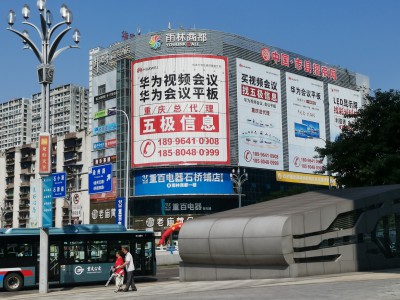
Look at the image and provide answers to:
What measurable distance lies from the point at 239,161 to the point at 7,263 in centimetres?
6114

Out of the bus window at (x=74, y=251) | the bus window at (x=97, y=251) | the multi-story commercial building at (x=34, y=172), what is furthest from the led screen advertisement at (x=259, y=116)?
the bus window at (x=74, y=251)

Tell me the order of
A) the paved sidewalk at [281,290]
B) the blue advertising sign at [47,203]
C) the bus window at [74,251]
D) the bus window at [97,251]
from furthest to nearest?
1. the bus window at [97,251]
2. the bus window at [74,251]
3. the blue advertising sign at [47,203]
4. the paved sidewalk at [281,290]

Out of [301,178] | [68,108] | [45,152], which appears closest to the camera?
[45,152]

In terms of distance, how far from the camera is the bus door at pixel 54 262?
83.8ft

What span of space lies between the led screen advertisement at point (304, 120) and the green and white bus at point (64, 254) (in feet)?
229

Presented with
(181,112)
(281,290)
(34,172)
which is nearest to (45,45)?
(281,290)

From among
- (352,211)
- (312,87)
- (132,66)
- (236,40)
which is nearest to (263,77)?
(236,40)

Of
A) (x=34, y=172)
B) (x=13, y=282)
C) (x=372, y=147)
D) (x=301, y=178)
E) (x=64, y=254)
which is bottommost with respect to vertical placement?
(x=13, y=282)

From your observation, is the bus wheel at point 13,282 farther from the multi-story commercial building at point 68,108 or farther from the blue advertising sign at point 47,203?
the multi-story commercial building at point 68,108

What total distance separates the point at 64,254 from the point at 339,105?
282 ft

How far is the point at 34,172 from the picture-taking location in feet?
389

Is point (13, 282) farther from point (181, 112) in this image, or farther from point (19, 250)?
point (181, 112)

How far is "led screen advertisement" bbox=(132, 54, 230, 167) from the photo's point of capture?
80875 millimetres

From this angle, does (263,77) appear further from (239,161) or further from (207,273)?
(207,273)
